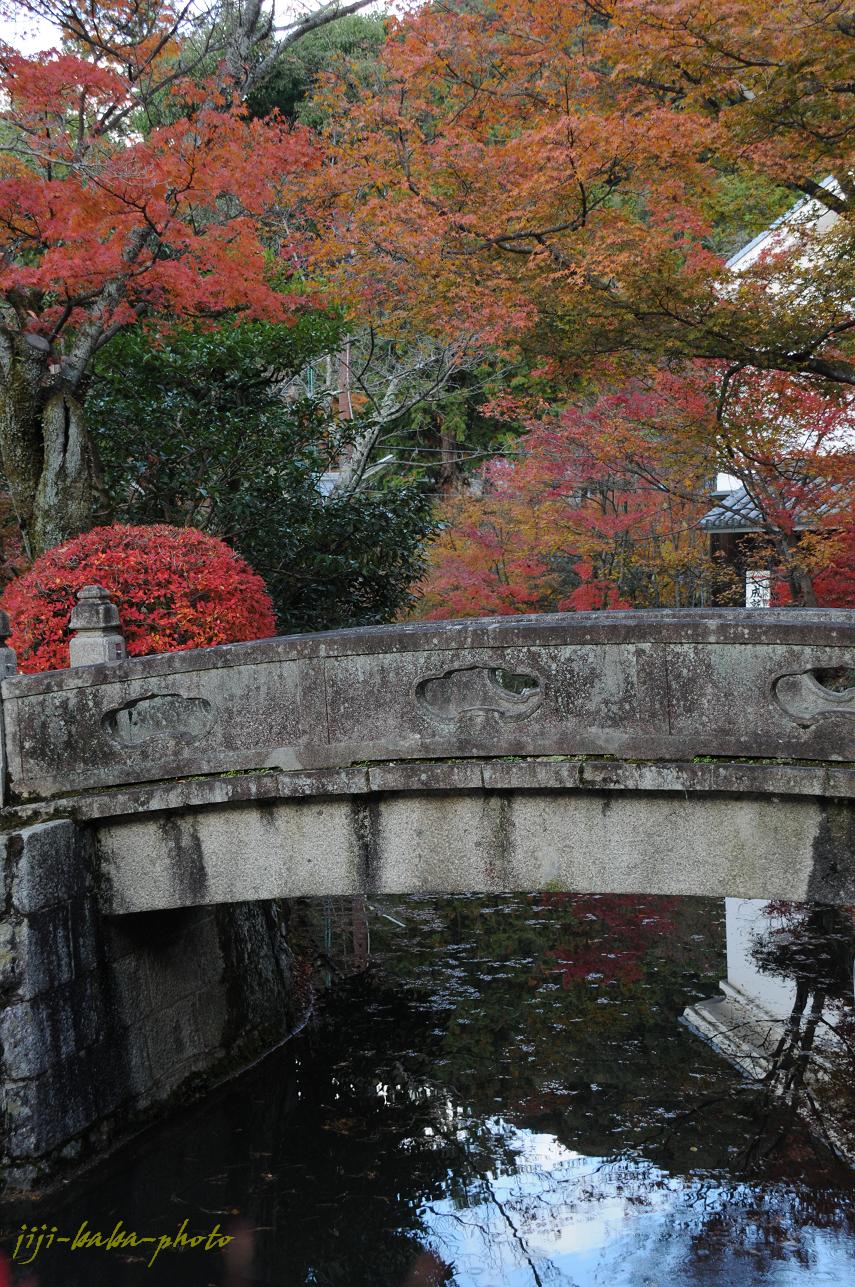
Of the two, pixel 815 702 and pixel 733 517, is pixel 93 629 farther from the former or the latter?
pixel 733 517

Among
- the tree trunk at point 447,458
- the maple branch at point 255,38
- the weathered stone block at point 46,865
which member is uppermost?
the maple branch at point 255,38

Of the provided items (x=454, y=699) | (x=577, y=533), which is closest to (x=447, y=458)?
(x=577, y=533)

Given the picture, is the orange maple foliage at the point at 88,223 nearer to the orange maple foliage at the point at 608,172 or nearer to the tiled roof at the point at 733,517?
the orange maple foliage at the point at 608,172

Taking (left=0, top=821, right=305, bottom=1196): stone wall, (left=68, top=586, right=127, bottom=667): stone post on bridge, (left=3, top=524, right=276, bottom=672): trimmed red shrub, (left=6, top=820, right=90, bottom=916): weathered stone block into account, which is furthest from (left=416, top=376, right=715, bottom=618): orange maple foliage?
(left=6, top=820, right=90, bottom=916): weathered stone block

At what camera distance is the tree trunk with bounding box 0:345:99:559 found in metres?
11.3

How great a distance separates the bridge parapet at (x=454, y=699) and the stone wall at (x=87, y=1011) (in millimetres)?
751

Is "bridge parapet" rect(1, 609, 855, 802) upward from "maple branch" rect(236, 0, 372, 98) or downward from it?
downward

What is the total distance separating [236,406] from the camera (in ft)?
43.6

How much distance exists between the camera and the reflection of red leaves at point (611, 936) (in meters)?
11.4

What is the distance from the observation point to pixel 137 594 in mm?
8836

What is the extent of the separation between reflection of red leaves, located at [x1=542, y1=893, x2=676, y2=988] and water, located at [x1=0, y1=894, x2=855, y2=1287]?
81mm

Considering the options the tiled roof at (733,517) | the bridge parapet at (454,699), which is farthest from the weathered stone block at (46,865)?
the tiled roof at (733,517)

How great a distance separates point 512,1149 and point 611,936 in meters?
4.97

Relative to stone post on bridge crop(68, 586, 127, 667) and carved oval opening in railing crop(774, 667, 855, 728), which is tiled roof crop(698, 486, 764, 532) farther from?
stone post on bridge crop(68, 586, 127, 667)
